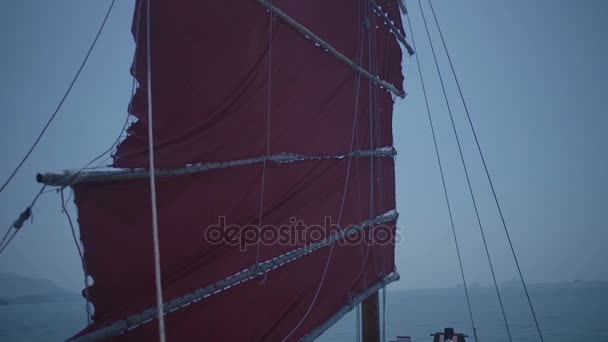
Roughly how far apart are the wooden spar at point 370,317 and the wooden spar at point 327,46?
181 inches

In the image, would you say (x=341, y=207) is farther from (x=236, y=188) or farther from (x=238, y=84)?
(x=238, y=84)

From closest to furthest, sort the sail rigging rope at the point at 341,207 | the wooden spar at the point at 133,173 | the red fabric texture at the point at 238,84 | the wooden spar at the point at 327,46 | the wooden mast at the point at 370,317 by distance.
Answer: the wooden spar at the point at 133,173, the red fabric texture at the point at 238,84, the sail rigging rope at the point at 341,207, the wooden spar at the point at 327,46, the wooden mast at the point at 370,317

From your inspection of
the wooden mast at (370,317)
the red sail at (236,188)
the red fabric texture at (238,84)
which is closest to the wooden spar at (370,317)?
the wooden mast at (370,317)

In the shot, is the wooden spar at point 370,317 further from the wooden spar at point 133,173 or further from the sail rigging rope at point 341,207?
the wooden spar at point 133,173

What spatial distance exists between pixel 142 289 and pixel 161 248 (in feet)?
1.43

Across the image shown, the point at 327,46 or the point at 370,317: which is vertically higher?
the point at 327,46

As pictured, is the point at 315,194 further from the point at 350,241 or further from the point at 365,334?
the point at 365,334

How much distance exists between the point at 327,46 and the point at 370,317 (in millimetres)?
5303

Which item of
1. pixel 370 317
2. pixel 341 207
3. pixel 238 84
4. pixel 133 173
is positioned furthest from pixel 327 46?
pixel 370 317

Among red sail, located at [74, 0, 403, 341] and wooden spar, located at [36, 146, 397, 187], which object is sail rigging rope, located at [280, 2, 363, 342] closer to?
red sail, located at [74, 0, 403, 341]

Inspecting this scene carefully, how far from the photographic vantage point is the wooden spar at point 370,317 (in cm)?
683

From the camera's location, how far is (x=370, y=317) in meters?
7.04

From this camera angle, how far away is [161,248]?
11.6 ft

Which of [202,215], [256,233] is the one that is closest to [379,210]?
[256,233]
